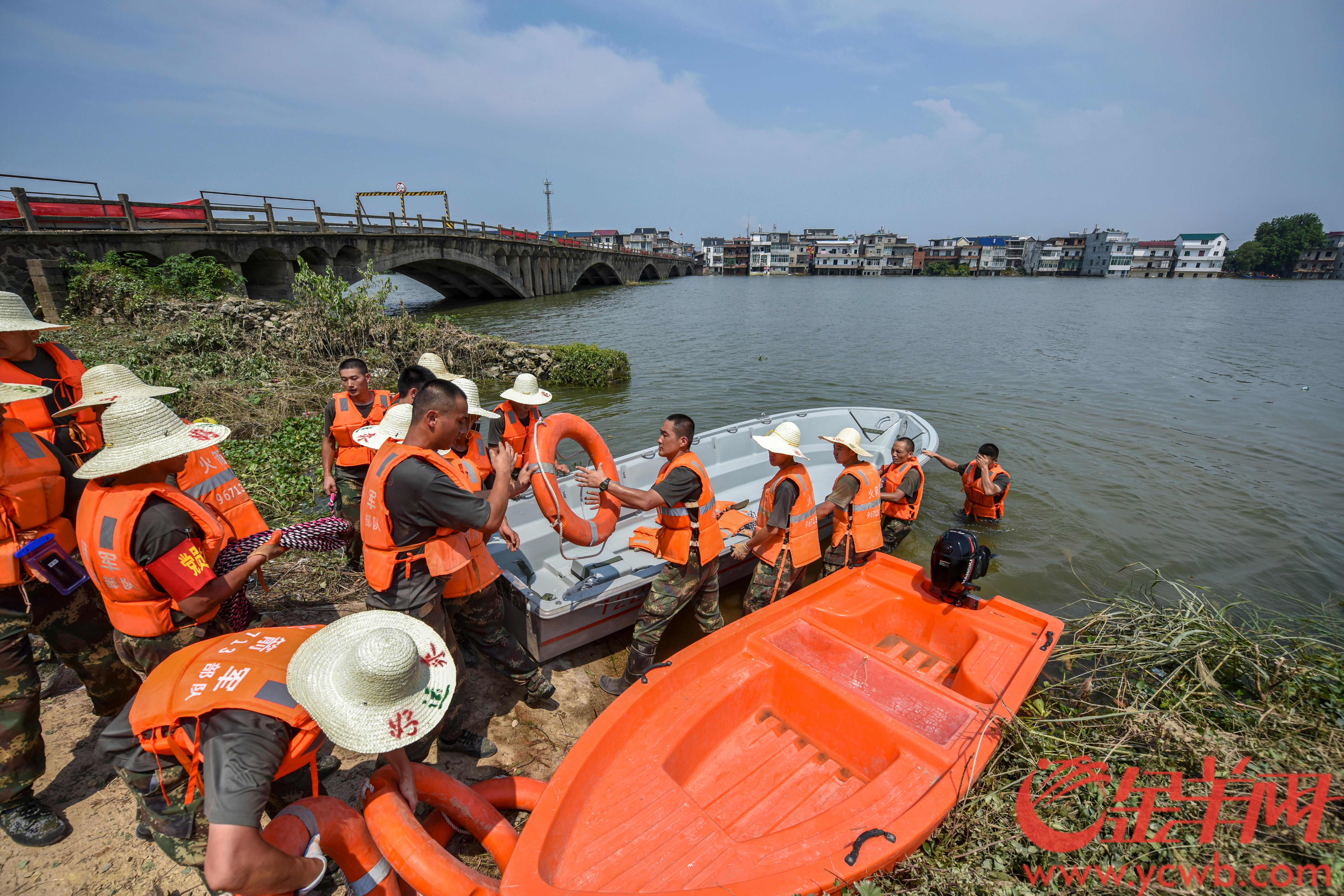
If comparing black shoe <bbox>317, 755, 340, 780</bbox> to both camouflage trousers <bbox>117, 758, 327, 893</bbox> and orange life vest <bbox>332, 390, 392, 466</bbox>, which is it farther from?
orange life vest <bbox>332, 390, 392, 466</bbox>

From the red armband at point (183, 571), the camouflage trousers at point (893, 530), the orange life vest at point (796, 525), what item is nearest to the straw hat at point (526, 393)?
the orange life vest at point (796, 525)

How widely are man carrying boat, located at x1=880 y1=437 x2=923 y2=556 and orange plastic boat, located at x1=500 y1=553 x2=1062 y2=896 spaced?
1798mm

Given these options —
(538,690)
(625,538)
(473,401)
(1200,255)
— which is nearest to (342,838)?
(538,690)

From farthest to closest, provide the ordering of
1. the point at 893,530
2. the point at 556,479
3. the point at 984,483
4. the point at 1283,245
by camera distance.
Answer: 1. the point at 1283,245
2. the point at 984,483
3. the point at 893,530
4. the point at 556,479

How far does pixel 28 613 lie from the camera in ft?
8.96

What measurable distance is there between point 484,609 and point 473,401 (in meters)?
2.10

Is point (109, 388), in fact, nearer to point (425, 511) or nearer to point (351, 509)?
point (351, 509)

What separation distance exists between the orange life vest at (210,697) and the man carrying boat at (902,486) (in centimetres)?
555

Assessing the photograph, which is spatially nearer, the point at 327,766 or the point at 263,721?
the point at 263,721

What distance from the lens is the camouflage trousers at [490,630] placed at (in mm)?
3447

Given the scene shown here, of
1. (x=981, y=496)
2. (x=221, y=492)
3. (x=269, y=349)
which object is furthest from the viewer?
(x=269, y=349)

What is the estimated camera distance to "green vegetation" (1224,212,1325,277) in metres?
75.8

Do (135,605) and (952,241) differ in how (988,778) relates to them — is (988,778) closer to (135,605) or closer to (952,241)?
(135,605)

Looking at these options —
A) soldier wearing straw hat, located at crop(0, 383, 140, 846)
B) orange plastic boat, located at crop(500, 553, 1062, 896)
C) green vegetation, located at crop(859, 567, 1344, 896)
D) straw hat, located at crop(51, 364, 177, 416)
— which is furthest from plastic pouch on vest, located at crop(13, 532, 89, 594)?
green vegetation, located at crop(859, 567, 1344, 896)
